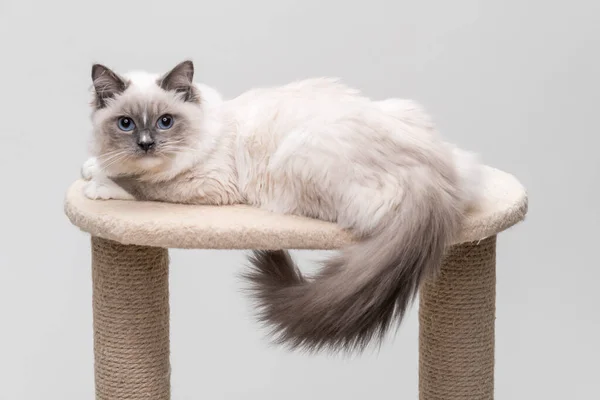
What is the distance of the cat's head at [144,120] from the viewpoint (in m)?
2.99

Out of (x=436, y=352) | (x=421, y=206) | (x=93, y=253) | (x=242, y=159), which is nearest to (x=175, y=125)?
(x=242, y=159)

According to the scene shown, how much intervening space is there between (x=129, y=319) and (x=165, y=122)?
0.50 meters

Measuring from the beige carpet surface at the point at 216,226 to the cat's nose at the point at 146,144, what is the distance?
0.49 ft

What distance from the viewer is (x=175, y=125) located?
3031mm

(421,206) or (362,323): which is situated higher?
(421,206)

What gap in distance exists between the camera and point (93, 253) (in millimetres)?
3199

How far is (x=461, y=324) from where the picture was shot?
323 cm

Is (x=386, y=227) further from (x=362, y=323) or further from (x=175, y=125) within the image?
(x=175, y=125)

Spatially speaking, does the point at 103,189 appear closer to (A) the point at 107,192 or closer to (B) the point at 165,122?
(A) the point at 107,192

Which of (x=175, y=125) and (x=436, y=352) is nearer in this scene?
(x=175, y=125)

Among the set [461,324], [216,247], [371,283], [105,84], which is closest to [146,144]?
[105,84]

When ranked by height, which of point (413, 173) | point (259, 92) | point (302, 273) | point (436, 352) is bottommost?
point (436, 352)

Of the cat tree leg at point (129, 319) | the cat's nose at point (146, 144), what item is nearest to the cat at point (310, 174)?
the cat's nose at point (146, 144)

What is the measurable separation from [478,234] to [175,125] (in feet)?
2.44
